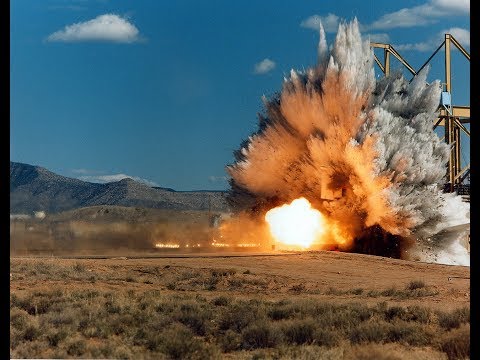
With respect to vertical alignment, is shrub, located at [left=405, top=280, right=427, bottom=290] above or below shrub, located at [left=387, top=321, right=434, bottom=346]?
above

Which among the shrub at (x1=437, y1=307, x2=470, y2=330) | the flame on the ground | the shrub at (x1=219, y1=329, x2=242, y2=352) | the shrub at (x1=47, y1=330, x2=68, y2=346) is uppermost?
the flame on the ground

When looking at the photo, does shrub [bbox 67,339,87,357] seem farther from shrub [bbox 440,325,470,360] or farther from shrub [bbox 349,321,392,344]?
shrub [bbox 440,325,470,360]

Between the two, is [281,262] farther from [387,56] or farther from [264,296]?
[387,56]

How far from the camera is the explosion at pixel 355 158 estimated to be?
1615 inches

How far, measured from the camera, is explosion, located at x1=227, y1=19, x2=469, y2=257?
41.0 m

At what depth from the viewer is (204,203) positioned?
118 metres

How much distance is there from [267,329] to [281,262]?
18193mm

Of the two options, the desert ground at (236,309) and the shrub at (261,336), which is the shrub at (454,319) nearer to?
the desert ground at (236,309)

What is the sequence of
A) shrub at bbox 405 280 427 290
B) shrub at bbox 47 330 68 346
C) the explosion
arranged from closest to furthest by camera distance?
shrub at bbox 47 330 68 346 → shrub at bbox 405 280 427 290 → the explosion

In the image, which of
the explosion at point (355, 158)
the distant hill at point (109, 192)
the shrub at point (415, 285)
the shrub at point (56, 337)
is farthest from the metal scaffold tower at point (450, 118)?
the distant hill at point (109, 192)

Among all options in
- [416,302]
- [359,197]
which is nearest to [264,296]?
[416,302]

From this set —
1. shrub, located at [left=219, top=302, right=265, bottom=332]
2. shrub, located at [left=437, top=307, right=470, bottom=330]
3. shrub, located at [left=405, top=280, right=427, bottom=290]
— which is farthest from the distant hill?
shrub, located at [left=437, top=307, right=470, bottom=330]

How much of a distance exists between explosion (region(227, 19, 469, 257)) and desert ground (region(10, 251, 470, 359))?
5016 mm

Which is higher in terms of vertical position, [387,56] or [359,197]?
[387,56]
